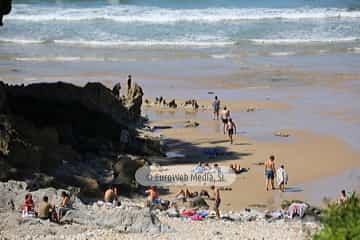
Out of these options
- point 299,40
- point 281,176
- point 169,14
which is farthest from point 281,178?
point 169,14

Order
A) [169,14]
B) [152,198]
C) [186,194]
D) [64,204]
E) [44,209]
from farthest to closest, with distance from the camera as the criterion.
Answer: [169,14], [186,194], [152,198], [64,204], [44,209]

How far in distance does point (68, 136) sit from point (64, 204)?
5.97 meters

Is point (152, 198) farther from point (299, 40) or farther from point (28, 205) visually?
point (299, 40)

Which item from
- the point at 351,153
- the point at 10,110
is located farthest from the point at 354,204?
the point at 351,153

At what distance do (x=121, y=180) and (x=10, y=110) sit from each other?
3.70 meters

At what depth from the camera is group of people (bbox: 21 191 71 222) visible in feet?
53.6

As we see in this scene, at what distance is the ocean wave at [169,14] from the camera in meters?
63.6

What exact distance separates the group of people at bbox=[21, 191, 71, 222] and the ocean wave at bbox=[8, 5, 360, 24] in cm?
4659

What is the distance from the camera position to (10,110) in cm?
2202

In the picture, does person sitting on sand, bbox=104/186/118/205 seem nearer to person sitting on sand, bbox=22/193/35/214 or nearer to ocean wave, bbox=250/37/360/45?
person sitting on sand, bbox=22/193/35/214

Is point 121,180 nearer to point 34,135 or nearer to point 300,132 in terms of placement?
point 34,135

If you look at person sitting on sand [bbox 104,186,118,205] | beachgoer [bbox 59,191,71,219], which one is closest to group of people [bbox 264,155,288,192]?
person sitting on sand [bbox 104,186,118,205]

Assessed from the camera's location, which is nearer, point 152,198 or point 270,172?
point 152,198

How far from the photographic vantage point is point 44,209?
16359 millimetres
